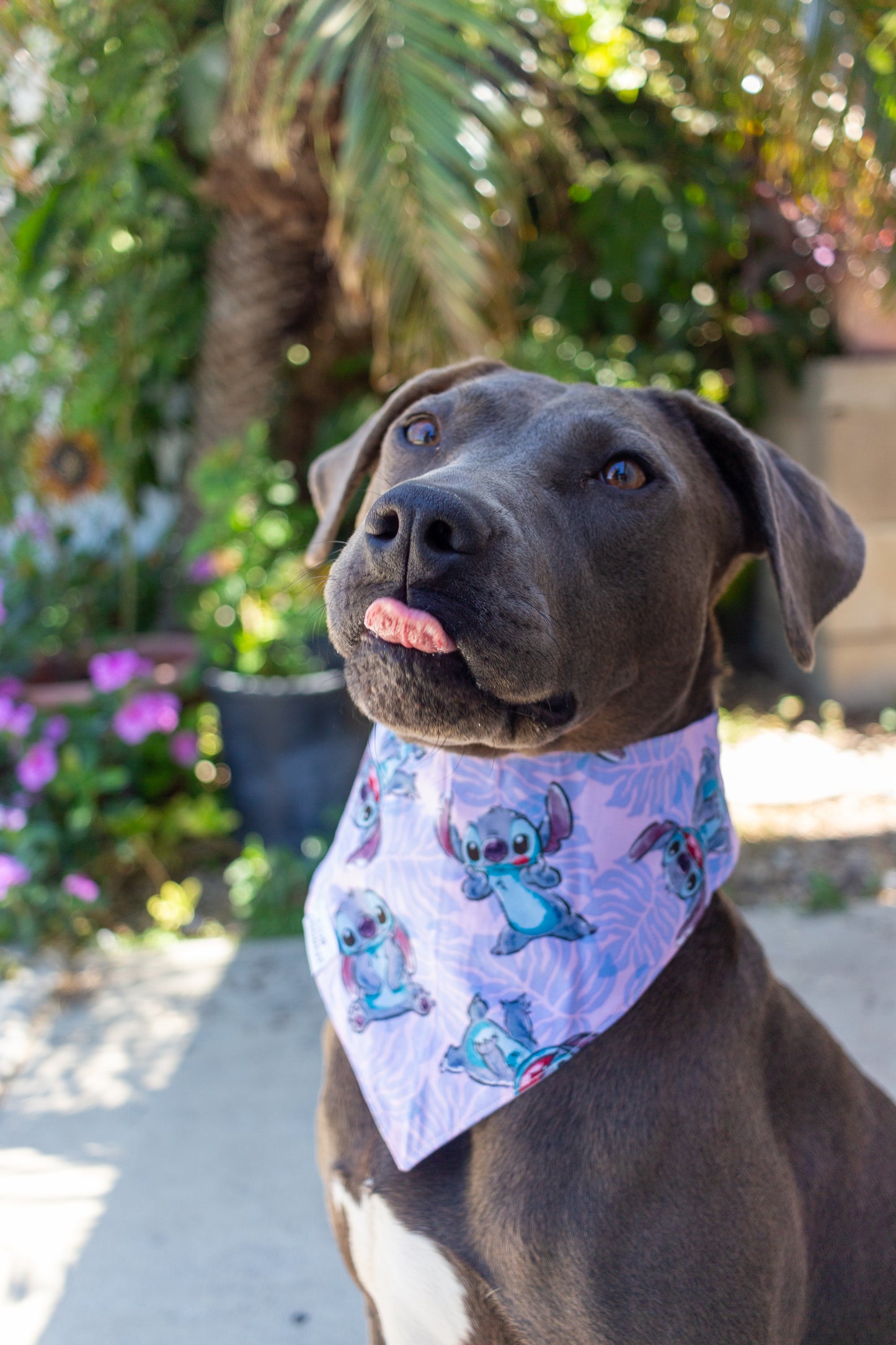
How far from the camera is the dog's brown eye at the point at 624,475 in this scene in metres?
1.51

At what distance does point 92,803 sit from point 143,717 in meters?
0.34

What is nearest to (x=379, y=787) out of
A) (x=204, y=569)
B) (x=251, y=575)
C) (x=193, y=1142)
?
(x=193, y=1142)

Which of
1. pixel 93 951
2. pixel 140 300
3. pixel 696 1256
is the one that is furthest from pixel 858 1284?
pixel 140 300

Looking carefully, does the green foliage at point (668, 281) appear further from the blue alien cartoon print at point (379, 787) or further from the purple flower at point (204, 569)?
the blue alien cartoon print at point (379, 787)

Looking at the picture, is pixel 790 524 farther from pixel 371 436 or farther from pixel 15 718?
pixel 15 718

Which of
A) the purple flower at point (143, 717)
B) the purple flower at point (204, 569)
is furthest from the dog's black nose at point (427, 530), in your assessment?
the purple flower at point (204, 569)

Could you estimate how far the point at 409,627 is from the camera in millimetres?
1273

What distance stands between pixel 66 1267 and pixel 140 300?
329 centimetres

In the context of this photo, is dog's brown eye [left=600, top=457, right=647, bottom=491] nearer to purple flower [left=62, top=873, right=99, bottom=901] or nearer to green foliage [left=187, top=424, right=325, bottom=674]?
green foliage [left=187, top=424, right=325, bottom=674]

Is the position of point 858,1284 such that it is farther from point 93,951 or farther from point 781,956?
point 93,951

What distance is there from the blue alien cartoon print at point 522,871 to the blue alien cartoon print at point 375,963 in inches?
5.7

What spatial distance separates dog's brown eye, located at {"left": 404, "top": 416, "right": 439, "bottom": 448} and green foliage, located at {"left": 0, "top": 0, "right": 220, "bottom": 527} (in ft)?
8.20

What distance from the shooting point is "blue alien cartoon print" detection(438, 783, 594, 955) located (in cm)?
158

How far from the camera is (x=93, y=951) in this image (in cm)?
347
